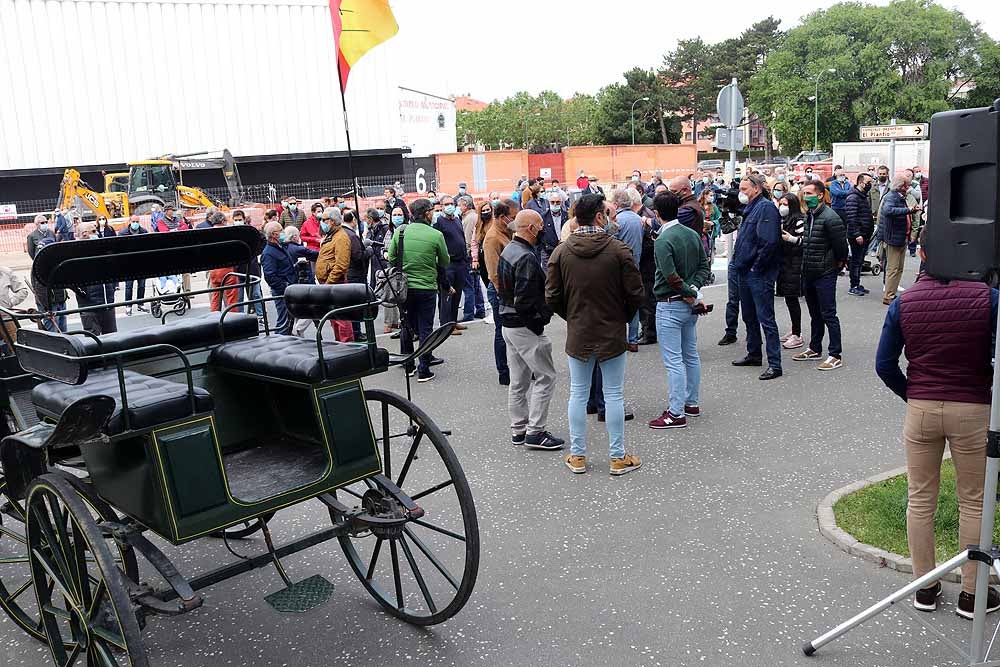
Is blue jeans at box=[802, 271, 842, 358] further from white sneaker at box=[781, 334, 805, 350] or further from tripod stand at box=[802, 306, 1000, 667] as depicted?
tripod stand at box=[802, 306, 1000, 667]

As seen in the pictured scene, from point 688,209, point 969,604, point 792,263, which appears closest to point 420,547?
point 969,604

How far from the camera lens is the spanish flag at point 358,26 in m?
3.95

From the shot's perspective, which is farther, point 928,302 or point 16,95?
point 16,95

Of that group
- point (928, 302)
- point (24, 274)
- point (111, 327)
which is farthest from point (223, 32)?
point (928, 302)

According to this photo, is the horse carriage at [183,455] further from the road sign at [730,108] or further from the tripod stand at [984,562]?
the road sign at [730,108]

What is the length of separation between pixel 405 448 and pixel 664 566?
2.48 metres

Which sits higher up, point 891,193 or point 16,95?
point 16,95

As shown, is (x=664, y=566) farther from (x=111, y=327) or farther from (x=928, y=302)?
(x=111, y=327)

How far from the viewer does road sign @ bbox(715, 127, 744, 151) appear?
482 inches

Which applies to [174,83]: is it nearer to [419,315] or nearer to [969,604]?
[419,315]

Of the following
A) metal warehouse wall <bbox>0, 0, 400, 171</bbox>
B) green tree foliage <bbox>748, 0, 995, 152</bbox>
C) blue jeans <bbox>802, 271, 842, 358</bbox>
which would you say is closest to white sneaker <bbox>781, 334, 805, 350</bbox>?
blue jeans <bbox>802, 271, 842, 358</bbox>

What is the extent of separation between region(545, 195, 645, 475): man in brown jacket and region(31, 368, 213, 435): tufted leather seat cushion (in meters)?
3.05

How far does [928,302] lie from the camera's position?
3.75 metres

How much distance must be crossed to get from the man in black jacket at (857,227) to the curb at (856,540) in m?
7.37
